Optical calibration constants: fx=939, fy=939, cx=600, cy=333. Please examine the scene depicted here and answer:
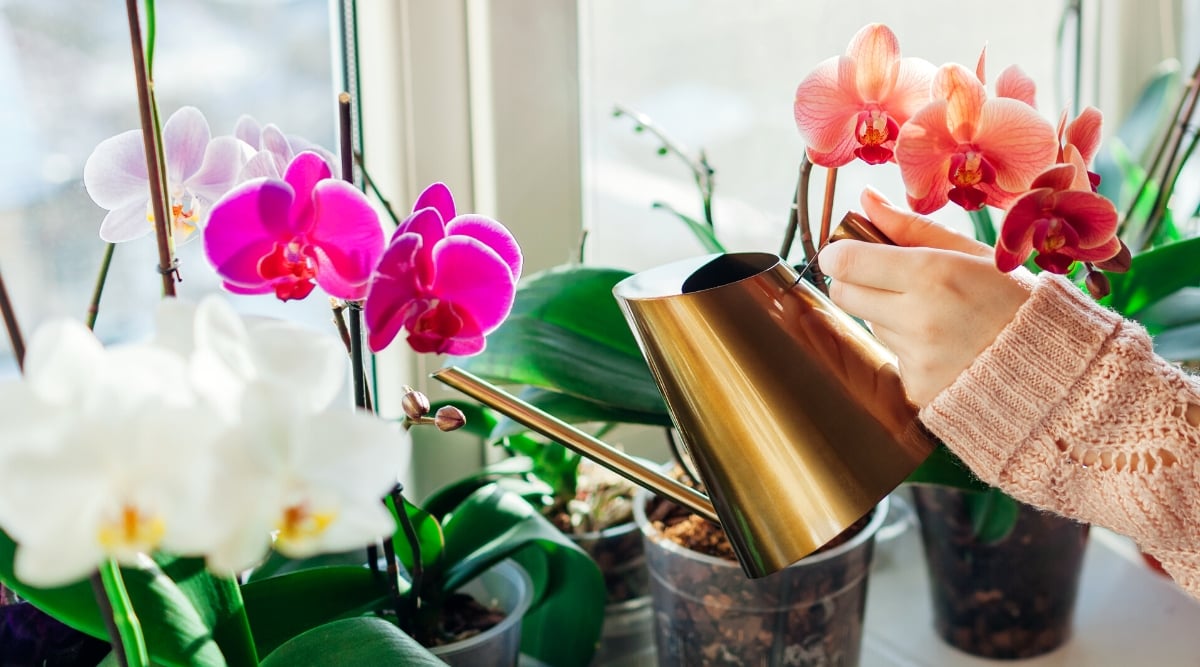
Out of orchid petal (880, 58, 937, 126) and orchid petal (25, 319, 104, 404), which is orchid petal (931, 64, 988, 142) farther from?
orchid petal (25, 319, 104, 404)

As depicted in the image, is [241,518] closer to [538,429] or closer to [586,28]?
[538,429]

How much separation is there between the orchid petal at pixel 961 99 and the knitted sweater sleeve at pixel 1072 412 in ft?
0.26

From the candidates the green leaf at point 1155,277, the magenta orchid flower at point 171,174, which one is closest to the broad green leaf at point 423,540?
the magenta orchid flower at point 171,174

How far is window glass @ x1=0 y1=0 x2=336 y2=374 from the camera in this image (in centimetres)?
62

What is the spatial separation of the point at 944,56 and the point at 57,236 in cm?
89

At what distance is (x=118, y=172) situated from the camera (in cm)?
41

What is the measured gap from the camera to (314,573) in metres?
0.51

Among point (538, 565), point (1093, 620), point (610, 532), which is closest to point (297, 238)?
point (538, 565)

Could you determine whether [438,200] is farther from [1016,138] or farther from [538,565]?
[538,565]

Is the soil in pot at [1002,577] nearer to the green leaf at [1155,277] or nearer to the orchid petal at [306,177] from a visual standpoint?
the green leaf at [1155,277]

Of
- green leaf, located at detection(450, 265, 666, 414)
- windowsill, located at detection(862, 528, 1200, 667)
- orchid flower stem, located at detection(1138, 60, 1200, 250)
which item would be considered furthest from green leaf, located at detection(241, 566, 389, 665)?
orchid flower stem, located at detection(1138, 60, 1200, 250)

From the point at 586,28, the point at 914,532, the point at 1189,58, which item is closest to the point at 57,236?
the point at 586,28

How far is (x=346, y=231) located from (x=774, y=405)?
178 millimetres

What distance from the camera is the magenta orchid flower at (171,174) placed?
404 millimetres
